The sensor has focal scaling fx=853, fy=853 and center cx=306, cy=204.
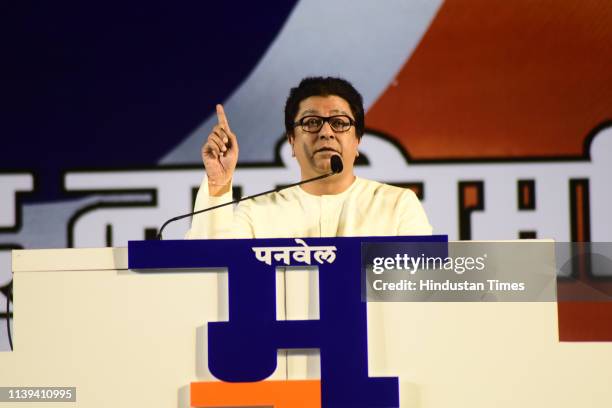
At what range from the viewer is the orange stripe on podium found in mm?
1812

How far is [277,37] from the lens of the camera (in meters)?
3.75

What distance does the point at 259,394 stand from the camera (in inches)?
71.6

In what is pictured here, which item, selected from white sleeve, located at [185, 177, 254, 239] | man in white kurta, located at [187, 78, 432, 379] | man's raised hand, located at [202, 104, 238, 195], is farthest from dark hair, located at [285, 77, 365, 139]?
white sleeve, located at [185, 177, 254, 239]

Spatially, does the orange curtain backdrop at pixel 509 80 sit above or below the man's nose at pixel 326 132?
above

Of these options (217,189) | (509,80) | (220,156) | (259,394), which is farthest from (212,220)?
(509,80)

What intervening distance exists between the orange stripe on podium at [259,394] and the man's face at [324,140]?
1321 mm

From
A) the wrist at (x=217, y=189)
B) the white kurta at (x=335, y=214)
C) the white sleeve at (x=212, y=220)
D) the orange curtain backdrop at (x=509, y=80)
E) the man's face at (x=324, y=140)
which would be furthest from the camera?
the orange curtain backdrop at (x=509, y=80)

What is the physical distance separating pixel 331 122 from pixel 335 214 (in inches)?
12.9

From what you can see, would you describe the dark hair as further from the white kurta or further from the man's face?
the white kurta

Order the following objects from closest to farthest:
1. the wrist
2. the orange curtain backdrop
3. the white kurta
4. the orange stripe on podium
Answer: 1. the orange stripe on podium
2. the wrist
3. the white kurta
4. the orange curtain backdrop

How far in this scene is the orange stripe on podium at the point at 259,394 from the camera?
1812 mm

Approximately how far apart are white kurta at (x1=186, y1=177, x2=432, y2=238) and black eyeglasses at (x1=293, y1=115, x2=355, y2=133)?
22 centimetres

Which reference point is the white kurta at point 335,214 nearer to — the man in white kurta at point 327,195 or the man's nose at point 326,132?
the man in white kurta at point 327,195

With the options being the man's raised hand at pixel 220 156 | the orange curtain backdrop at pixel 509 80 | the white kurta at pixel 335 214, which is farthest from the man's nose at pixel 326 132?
the orange curtain backdrop at pixel 509 80
